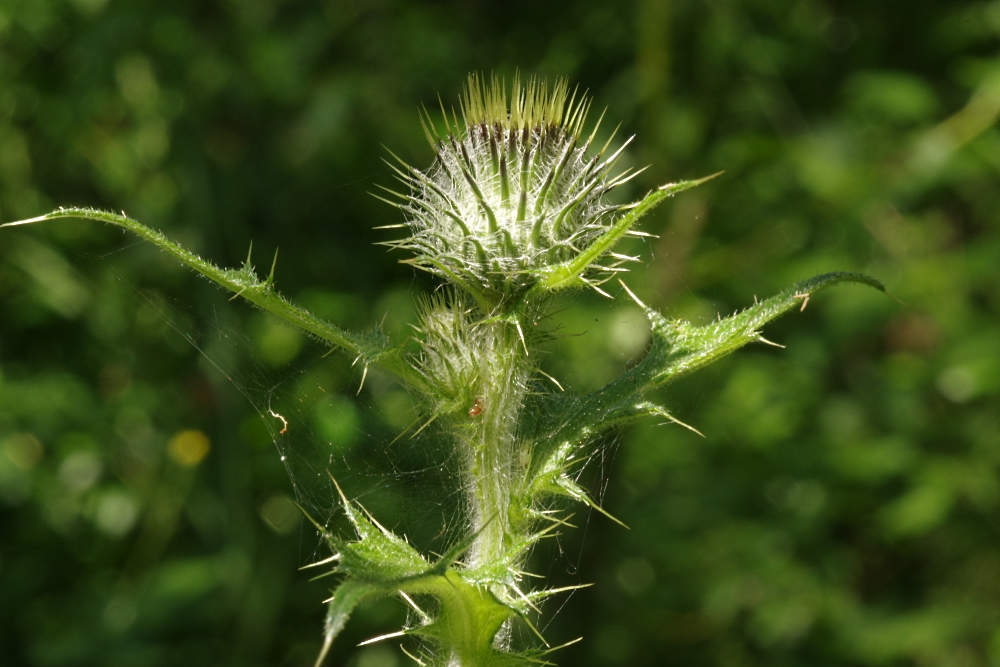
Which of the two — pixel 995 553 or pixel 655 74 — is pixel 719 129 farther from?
pixel 995 553

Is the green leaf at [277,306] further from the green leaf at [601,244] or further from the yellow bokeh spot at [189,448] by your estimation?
the yellow bokeh spot at [189,448]

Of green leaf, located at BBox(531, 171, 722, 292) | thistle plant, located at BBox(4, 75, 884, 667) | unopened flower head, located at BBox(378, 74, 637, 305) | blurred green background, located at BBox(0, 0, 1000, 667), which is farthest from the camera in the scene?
blurred green background, located at BBox(0, 0, 1000, 667)

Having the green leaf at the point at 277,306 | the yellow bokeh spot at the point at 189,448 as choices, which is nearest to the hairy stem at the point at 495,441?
the green leaf at the point at 277,306

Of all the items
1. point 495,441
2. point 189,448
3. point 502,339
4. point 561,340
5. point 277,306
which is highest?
point 277,306

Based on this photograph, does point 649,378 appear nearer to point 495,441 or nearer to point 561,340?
point 495,441

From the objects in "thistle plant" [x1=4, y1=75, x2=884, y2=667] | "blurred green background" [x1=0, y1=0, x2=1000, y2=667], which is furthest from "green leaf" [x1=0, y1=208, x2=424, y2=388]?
"blurred green background" [x1=0, y1=0, x2=1000, y2=667]

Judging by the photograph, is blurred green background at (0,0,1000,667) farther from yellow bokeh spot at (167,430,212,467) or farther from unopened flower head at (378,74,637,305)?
unopened flower head at (378,74,637,305)

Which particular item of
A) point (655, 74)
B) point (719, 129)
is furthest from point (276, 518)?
point (719, 129)

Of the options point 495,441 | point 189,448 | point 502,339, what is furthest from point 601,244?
point 189,448
